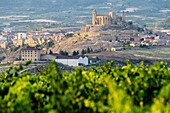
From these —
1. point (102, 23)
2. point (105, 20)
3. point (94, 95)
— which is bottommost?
point (102, 23)

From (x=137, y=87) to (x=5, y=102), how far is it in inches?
173

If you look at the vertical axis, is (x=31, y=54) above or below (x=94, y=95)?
below

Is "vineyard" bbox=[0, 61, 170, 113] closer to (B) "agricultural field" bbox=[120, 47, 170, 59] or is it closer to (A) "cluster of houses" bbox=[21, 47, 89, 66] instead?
(A) "cluster of houses" bbox=[21, 47, 89, 66]

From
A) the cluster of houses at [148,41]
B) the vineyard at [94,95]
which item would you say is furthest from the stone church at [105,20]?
the vineyard at [94,95]

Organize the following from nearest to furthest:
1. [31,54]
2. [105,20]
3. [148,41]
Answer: [31,54], [148,41], [105,20]

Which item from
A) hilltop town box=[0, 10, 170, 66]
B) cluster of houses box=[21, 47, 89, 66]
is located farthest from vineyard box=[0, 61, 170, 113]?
hilltop town box=[0, 10, 170, 66]

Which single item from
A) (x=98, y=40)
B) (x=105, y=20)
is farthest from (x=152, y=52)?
(x=105, y=20)

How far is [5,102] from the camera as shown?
17.9m

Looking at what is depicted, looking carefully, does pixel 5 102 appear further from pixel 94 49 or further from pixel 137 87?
pixel 94 49

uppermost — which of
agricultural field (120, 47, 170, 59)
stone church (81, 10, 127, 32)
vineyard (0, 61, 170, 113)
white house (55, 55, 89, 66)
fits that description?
vineyard (0, 61, 170, 113)

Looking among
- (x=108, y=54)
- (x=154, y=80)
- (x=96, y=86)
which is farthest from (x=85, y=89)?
(x=108, y=54)

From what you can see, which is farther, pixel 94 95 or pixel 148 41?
pixel 148 41

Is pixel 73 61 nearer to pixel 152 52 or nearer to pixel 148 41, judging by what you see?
pixel 152 52

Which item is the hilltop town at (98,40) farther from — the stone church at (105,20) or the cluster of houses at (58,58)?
the cluster of houses at (58,58)
